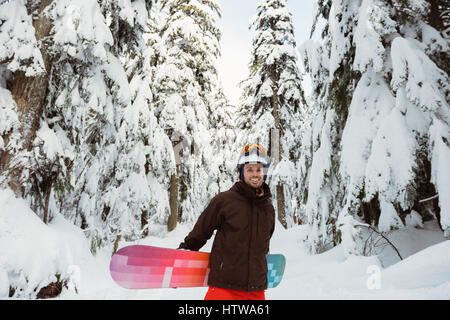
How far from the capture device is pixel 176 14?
53.4ft

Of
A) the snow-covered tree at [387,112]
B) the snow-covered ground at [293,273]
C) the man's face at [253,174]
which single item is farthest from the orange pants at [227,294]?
the snow-covered tree at [387,112]

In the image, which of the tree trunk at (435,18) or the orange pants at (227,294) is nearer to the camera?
the orange pants at (227,294)

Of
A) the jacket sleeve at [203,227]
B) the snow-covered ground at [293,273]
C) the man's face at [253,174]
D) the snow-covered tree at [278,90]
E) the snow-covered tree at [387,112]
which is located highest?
the snow-covered tree at [278,90]

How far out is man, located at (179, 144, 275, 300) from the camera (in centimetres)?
267

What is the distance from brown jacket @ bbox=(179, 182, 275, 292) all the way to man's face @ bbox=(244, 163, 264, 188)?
83 mm

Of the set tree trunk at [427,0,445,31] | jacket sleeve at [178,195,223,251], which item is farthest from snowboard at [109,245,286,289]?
tree trunk at [427,0,445,31]

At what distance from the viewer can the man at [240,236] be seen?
267 centimetres

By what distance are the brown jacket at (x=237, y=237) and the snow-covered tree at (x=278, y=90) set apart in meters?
13.6

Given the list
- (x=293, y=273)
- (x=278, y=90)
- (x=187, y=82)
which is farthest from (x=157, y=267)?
(x=278, y=90)

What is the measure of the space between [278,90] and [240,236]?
15304 millimetres

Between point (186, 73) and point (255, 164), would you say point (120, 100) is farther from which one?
point (186, 73)

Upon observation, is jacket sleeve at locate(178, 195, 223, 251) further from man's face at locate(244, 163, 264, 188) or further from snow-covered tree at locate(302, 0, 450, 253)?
snow-covered tree at locate(302, 0, 450, 253)

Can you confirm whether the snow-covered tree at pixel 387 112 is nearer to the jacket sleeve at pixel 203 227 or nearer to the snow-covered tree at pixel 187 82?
the jacket sleeve at pixel 203 227
